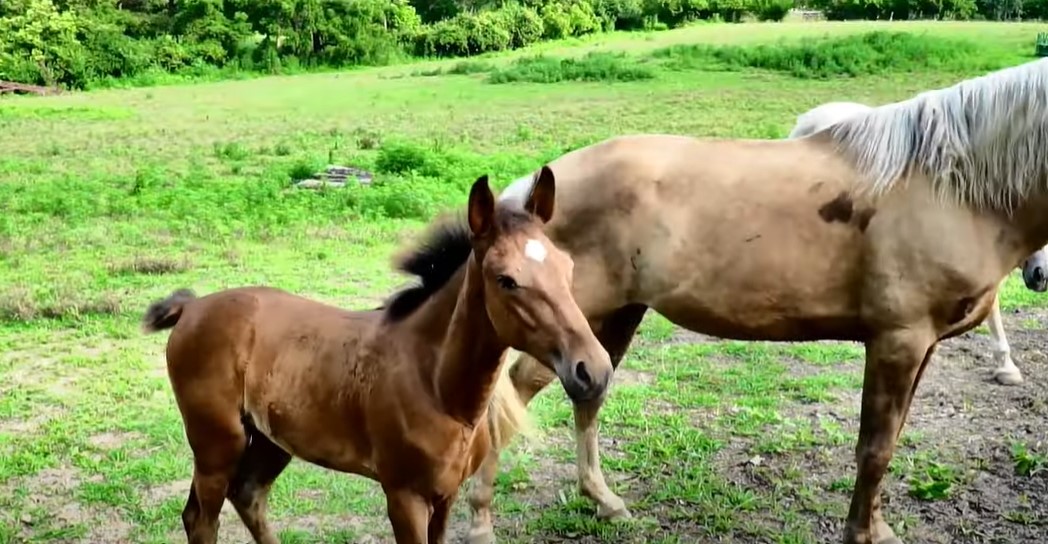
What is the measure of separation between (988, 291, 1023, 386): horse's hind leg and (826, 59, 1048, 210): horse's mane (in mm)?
2270

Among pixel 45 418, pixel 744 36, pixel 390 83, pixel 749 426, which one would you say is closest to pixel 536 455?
pixel 749 426

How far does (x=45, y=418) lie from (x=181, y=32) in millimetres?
29378

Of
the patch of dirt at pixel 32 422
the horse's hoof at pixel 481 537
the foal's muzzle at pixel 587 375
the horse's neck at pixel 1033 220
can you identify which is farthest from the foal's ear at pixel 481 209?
the patch of dirt at pixel 32 422

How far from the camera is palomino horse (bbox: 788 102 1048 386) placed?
4740 millimetres

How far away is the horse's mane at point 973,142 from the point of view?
3.32 meters

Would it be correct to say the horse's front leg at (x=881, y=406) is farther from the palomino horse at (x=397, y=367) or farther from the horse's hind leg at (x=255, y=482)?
the horse's hind leg at (x=255, y=482)

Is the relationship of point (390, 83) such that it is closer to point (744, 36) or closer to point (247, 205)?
point (744, 36)

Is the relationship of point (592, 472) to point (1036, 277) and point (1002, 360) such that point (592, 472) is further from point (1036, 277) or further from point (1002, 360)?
point (1002, 360)

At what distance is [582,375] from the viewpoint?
2.26m

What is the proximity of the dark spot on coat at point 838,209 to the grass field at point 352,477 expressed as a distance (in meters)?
1.24

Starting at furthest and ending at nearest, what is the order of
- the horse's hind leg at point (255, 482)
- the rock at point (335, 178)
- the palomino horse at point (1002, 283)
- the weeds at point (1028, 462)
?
the rock at point (335, 178), the palomino horse at point (1002, 283), the weeds at point (1028, 462), the horse's hind leg at point (255, 482)

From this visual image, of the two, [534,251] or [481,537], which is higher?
[534,251]

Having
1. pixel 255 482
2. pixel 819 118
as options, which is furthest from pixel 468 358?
pixel 819 118

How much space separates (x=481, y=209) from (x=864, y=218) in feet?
5.33
